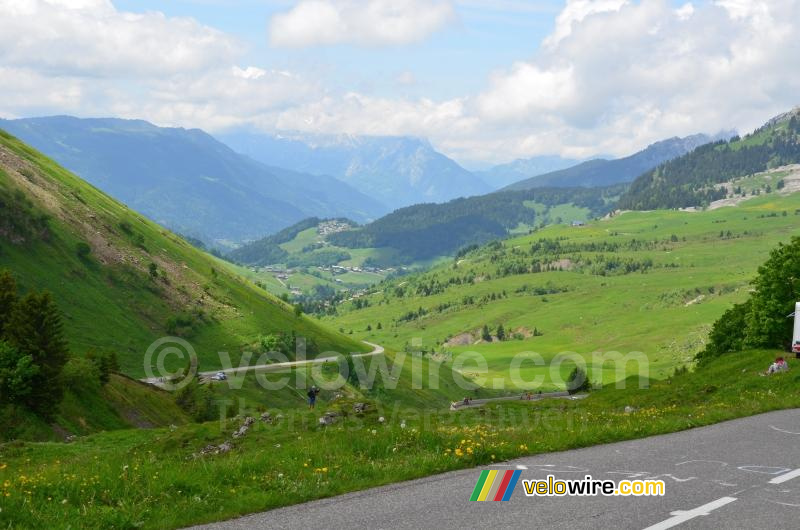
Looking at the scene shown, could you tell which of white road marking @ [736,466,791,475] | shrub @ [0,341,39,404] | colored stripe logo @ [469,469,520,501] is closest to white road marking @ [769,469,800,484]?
white road marking @ [736,466,791,475]

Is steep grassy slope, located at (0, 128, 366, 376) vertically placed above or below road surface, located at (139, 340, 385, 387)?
above

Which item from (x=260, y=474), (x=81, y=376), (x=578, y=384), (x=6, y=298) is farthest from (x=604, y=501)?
(x=578, y=384)

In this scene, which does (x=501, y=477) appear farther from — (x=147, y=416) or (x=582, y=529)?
(x=147, y=416)

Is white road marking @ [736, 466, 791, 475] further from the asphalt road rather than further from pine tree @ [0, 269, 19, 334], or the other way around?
pine tree @ [0, 269, 19, 334]

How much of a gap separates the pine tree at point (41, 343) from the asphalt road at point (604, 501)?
63995mm

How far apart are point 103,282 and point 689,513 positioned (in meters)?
173

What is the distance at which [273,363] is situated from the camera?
174 metres

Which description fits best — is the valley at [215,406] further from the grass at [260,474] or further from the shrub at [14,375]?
the shrub at [14,375]

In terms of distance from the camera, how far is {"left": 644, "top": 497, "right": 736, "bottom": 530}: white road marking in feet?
41.9

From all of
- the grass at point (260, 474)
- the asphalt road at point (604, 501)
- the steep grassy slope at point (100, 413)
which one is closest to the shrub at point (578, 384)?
Answer: the steep grassy slope at point (100, 413)

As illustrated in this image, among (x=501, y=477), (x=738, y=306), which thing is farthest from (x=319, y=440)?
(x=738, y=306)

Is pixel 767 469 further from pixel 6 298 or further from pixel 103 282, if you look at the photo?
pixel 103 282

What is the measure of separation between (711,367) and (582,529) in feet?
255

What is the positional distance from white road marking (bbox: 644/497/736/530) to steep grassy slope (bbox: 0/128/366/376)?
13432cm
